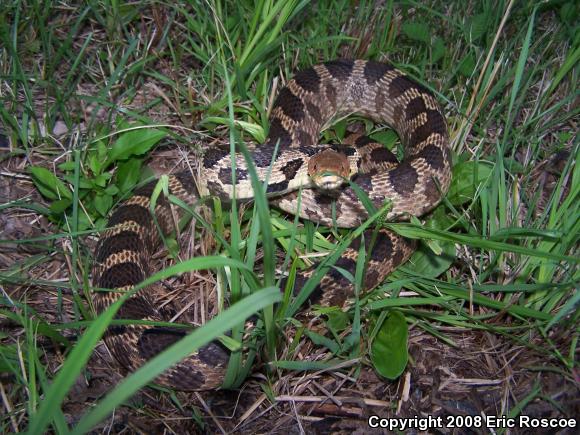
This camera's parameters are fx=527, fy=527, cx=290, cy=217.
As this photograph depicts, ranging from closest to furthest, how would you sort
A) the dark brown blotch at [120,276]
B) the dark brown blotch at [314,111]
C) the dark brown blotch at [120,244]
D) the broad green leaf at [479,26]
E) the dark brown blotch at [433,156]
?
the dark brown blotch at [120,276] < the dark brown blotch at [120,244] < the dark brown blotch at [433,156] < the broad green leaf at [479,26] < the dark brown blotch at [314,111]

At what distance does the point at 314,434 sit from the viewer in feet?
12.5

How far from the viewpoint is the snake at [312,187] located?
4277mm

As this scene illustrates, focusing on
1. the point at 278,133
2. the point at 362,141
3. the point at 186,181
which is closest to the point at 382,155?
the point at 362,141

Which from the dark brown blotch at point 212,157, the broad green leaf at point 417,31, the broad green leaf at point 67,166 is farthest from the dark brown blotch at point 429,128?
the broad green leaf at point 67,166

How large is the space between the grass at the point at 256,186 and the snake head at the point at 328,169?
48cm

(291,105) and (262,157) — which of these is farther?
(291,105)

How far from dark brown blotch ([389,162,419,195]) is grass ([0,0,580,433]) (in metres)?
0.39

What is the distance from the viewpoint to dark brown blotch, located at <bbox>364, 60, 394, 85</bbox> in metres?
6.58

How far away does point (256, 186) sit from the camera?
286 centimetres

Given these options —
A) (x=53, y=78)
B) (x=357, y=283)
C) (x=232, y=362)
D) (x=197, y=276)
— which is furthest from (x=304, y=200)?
(x=53, y=78)

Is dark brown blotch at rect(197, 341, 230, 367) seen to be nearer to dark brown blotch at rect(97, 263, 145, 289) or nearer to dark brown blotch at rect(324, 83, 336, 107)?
dark brown blotch at rect(97, 263, 145, 289)

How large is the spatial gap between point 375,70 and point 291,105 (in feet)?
4.16

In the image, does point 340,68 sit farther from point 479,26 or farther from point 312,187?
point 312,187

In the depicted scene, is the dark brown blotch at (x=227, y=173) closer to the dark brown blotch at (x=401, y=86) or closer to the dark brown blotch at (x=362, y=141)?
the dark brown blotch at (x=362, y=141)
